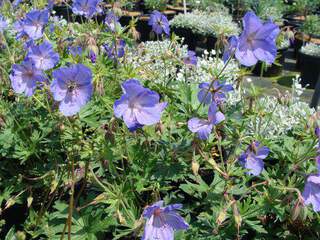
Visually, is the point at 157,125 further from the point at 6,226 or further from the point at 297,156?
the point at 6,226

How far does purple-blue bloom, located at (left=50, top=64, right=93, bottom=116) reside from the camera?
1530 millimetres

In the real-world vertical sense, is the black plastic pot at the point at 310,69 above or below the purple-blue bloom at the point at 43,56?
below

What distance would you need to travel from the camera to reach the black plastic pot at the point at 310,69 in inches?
236

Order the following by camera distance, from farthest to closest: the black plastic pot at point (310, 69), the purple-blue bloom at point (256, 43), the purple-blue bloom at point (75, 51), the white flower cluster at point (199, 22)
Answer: the white flower cluster at point (199, 22) < the black plastic pot at point (310, 69) < the purple-blue bloom at point (75, 51) < the purple-blue bloom at point (256, 43)

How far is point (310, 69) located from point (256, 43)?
482 cm

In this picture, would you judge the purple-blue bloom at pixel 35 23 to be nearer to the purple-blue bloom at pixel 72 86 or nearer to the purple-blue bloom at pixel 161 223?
the purple-blue bloom at pixel 72 86

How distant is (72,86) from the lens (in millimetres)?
1534

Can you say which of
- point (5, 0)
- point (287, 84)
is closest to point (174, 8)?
point (287, 84)

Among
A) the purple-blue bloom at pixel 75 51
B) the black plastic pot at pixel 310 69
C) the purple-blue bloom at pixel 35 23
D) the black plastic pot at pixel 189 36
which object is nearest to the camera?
the purple-blue bloom at pixel 75 51

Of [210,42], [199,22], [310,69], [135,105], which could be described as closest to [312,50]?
[310,69]

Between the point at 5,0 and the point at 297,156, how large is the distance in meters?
2.35

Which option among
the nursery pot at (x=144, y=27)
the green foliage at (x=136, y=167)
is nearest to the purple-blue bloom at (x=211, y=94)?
the green foliage at (x=136, y=167)

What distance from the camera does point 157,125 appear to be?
1671 mm

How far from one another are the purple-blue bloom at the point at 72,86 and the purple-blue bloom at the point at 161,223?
16.5 inches
